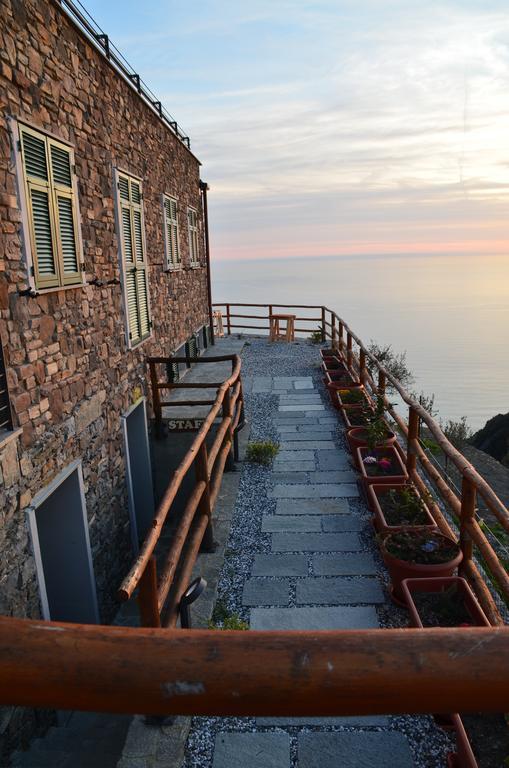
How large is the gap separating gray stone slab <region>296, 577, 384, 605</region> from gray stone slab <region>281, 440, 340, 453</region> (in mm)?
3038

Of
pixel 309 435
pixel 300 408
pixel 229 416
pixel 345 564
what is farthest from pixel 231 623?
pixel 300 408

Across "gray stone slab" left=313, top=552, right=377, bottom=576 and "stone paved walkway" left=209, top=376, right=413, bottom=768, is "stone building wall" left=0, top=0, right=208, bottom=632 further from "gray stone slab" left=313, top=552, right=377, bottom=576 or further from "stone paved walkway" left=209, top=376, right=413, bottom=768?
"gray stone slab" left=313, top=552, right=377, bottom=576

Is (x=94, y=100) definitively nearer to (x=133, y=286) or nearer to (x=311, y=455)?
(x=133, y=286)

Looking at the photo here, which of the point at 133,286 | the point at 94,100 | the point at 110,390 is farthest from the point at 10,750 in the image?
the point at 94,100

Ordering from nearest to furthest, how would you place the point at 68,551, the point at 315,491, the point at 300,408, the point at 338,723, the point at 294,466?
the point at 338,723, the point at 68,551, the point at 315,491, the point at 294,466, the point at 300,408

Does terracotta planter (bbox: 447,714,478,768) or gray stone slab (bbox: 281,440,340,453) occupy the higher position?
terracotta planter (bbox: 447,714,478,768)

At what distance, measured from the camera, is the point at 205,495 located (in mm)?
4012

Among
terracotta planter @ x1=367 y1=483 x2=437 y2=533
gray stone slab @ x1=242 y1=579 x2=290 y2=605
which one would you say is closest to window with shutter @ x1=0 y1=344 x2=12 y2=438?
gray stone slab @ x1=242 y1=579 x2=290 y2=605

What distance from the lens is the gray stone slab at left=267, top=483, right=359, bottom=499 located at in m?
5.38

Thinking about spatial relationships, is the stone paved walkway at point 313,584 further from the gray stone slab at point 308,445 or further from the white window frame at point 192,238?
the white window frame at point 192,238

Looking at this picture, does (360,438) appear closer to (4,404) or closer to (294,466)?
(294,466)

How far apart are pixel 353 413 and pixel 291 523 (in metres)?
2.91

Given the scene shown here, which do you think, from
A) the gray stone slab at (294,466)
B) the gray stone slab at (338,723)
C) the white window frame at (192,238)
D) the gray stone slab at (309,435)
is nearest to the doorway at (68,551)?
the gray stone slab at (294,466)

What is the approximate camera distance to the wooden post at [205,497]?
3889mm
